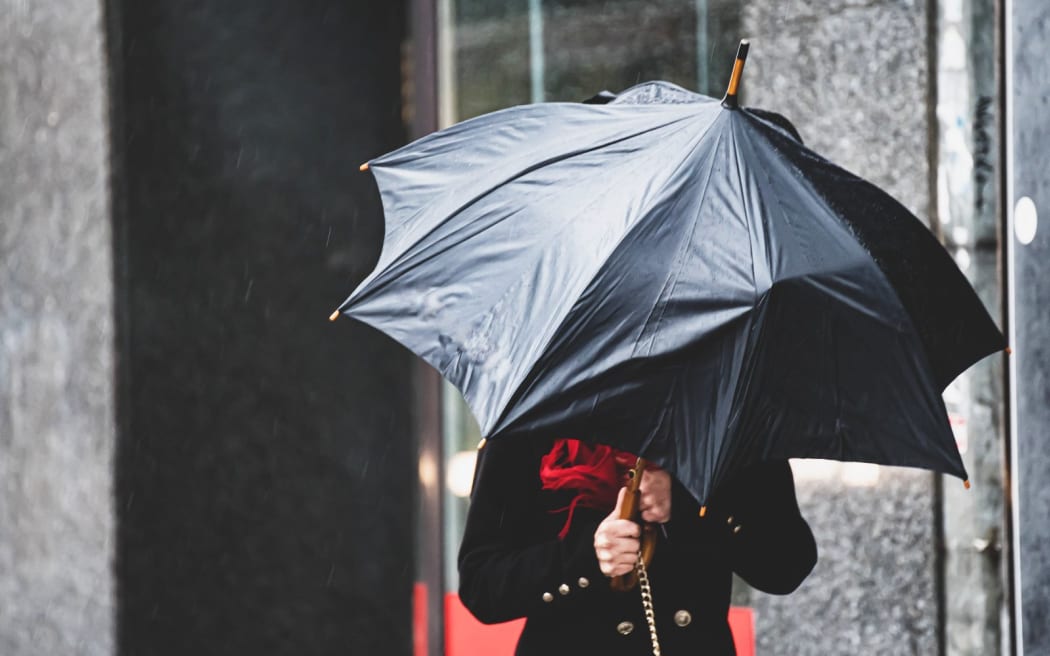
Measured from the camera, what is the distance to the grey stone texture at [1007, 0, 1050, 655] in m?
3.25

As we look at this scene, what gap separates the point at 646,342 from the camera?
7.29 ft

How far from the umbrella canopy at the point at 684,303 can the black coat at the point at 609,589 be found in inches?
21.6

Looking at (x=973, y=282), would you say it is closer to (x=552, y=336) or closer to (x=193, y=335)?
(x=552, y=336)

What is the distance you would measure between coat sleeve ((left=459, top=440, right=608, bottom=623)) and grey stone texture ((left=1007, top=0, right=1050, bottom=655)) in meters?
1.24

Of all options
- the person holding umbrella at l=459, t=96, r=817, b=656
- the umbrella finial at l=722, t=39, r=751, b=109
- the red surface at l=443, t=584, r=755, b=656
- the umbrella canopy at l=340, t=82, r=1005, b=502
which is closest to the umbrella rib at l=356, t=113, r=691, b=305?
the umbrella canopy at l=340, t=82, r=1005, b=502

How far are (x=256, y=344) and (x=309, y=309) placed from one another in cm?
30

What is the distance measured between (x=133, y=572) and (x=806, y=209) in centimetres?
348

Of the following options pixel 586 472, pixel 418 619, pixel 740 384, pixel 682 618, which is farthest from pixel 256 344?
pixel 740 384

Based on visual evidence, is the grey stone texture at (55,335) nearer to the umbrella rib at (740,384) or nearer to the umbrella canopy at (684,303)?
the umbrella canopy at (684,303)

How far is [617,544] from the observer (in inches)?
102

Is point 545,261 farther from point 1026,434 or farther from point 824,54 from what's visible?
point 824,54

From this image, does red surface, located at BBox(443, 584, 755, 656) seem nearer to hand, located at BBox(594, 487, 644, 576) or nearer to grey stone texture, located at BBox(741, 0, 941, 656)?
grey stone texture, located at BBox(741, 0, 941, 656)

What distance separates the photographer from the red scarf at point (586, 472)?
9.21ft

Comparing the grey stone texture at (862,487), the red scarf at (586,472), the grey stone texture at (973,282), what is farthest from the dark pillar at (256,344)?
the red scarf at (586,472)
